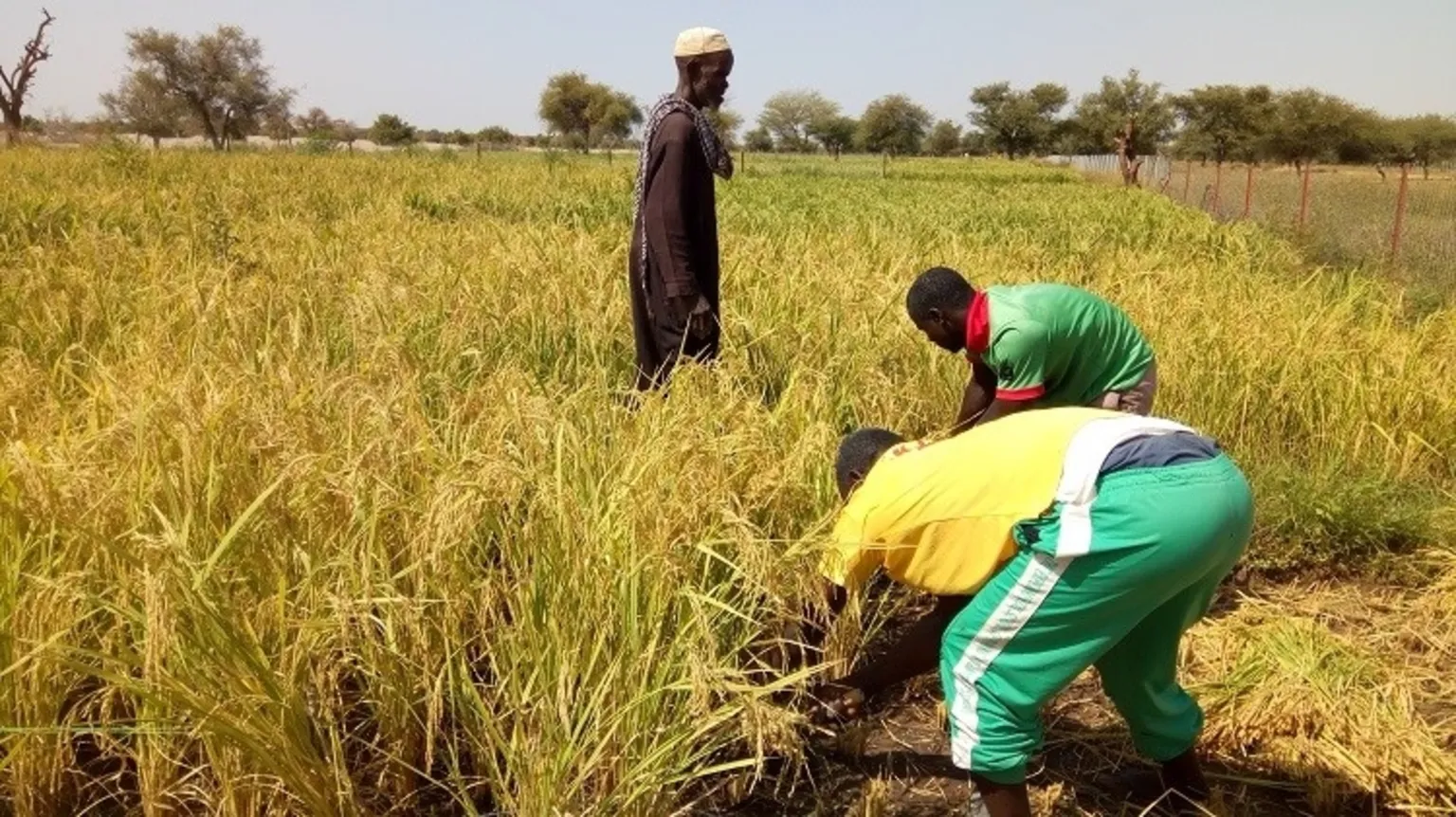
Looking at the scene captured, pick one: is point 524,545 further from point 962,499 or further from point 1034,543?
point 1034,543

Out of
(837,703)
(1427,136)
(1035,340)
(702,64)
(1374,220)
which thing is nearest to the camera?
(837,703)

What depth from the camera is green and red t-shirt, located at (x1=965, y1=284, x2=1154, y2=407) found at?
2.41 meters

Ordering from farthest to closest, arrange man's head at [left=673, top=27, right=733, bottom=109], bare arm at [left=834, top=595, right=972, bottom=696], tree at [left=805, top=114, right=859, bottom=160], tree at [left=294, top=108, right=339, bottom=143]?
tree at [left=805, top=114, right=859, bottom=160] < tree at [left=294, top=108, right=339, bottom=143] < man's head at [left=673, top=27, right=733, bottom=109] < bare arm at [left=834, top=595, right=972, bottom=696]

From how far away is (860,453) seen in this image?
6.55 feet

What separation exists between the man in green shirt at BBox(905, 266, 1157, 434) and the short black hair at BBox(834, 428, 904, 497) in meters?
0.55

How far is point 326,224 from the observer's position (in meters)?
7.52

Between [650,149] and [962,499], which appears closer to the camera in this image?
[962,499]

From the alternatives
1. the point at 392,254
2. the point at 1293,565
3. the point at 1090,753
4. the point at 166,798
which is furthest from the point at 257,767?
the point at 392,254

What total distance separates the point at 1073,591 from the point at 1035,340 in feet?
3.12

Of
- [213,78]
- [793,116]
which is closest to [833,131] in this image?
[793,116]

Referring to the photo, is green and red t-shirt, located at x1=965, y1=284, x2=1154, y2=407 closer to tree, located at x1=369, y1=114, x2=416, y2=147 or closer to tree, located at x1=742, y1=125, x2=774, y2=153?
tree, located at x1=369, y1=114, x2=416, y2=147

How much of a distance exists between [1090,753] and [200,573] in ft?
6.26

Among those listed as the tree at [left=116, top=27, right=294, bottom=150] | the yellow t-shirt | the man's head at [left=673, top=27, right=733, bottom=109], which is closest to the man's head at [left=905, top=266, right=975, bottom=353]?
the yellow t-shirt

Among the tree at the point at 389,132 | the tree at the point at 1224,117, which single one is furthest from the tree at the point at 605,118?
the tree at the point at 1224,117
